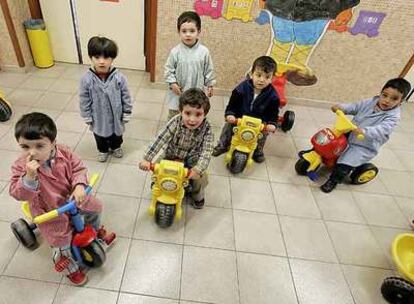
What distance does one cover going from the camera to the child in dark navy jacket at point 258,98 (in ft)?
7.30

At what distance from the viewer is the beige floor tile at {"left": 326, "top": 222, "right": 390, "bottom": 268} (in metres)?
1.99

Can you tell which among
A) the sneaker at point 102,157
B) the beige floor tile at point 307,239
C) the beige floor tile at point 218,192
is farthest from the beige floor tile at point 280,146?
the sneaker at point 102,157

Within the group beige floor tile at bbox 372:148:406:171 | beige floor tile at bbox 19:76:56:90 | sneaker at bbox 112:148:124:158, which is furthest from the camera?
beige floor tile at bbox 19:76:56:90

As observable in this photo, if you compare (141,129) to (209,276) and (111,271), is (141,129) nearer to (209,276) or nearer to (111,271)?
(111,271)

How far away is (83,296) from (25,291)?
12.1 inches

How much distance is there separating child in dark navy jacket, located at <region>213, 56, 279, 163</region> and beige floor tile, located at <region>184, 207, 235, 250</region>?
725 millimetres

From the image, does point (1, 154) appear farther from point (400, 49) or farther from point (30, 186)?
point (400, 49)

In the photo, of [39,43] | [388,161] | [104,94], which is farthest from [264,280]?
[39,43]

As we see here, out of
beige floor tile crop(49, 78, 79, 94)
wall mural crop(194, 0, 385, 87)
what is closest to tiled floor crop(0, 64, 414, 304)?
beige floor tile crop(49, 78, 79, 94)

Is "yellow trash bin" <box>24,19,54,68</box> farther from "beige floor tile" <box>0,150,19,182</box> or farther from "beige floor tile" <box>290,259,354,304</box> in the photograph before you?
"beige floor tile" <box>290,259,354,304</box>

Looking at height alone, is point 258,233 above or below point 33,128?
below

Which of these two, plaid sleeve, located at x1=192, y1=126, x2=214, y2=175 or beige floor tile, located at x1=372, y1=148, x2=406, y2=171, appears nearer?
plaid sleeve, located at x1=192, y1=126, x2=214, y2=175

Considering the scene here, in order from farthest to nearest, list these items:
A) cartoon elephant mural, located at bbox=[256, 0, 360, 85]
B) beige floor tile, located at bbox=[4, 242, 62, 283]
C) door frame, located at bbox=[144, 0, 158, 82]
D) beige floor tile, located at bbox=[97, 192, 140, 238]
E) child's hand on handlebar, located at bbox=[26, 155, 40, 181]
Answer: door frame, located at bbox=[144, 0, 158, 82] → cartoon elephant mural, located at bbox=[256, 0, 360, 85] → beige floor tile, located at bbox=[97, 192, 140, 238] → beige floor tile, located at bbox=[4, 242, 62, 283] → child's hand on handlebar, located at bbox=[26, 155, 40, 181]

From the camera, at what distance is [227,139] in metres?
2.68
